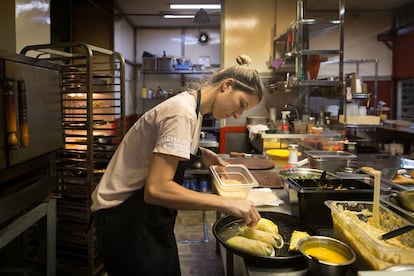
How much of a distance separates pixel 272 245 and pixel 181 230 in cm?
284

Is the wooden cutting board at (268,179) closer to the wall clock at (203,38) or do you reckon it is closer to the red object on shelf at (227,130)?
the red object on shelf at (227,130)

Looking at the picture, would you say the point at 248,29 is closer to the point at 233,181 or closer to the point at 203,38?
the point at 203,38

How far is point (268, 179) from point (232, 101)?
0.94 meters

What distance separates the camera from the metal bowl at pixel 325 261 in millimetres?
1028

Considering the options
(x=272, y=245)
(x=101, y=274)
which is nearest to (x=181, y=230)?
(x=101, y=274)

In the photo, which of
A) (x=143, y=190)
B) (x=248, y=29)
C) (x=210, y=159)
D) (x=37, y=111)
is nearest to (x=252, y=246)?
(x=143, y=190)

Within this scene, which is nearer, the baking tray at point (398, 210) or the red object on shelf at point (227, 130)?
the baking tray at point (398, 210)

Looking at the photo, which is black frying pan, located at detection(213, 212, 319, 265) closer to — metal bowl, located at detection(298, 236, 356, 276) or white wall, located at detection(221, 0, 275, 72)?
metal bowl, located at detection(298, 236, 356, 276)

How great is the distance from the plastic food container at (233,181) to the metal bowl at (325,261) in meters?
0.53

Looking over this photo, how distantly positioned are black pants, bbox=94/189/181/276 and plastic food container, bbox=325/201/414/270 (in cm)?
75

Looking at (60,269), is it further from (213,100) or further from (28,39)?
(213,100)

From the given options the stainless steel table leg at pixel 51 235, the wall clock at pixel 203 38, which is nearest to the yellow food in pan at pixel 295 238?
the stainless steel table leg at pixel 51 235

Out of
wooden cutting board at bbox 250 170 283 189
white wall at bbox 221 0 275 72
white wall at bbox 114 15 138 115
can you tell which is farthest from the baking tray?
white wall at bbox 114 15 138 115

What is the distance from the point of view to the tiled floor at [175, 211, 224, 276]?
3.10 metres
